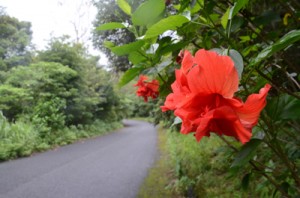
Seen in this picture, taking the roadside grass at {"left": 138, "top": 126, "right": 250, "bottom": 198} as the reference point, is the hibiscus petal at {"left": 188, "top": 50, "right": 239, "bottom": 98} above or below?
above

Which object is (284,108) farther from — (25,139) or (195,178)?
(25,139)

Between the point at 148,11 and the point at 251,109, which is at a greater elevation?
the point at 148,11

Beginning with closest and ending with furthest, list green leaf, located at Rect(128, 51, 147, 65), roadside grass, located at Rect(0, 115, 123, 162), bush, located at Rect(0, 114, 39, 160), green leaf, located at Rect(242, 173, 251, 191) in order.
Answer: green leaf, located at Rect(128, 51, 147, 65)
green leaf, located at Rect(242, 173, 251, 191)
bush, located at Rect(0, 114, 39, 160)
roadside grass, located at Rect(0, 115, 123, 162)

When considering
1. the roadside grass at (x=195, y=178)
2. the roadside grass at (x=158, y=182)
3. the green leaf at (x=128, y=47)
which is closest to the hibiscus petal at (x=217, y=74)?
the green leaf at (x=128, y=47)

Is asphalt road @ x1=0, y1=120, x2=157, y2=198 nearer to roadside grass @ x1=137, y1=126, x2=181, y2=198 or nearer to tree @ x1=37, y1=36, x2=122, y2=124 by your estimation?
roadside grass @ x1=137, y1=126, x2=181, y2=198

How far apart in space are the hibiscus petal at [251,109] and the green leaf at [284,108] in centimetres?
23

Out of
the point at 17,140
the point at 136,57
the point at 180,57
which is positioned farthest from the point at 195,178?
the point at 17,140


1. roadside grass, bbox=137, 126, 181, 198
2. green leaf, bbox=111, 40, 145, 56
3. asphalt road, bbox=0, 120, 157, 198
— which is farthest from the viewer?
asphalt road, bbox=0, 120, 157, 198

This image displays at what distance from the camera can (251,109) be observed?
1.74ft

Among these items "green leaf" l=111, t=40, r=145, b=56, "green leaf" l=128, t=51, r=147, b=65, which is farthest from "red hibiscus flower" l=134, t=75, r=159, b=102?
"green leaf" l=111, t=40, r=145, b=56

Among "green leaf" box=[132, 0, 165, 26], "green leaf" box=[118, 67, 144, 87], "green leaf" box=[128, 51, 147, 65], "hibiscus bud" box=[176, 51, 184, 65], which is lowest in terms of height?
"green leaf" box=[118, 67, 144, 87]

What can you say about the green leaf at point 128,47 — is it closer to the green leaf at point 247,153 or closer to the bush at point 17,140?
the green leaf at point 247,153

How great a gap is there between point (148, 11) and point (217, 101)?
0.36 m

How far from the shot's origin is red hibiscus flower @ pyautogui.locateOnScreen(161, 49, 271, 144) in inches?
20.2
